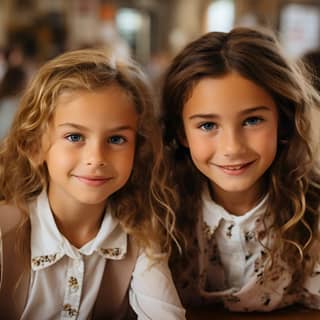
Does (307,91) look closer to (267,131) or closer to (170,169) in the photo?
(267,131)

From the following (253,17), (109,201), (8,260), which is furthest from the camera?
(253,17)

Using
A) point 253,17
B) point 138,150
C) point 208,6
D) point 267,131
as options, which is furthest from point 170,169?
point 208,6

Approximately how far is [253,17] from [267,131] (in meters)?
4.00

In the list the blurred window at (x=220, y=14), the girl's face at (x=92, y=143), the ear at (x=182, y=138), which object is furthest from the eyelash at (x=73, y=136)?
the blurred window at (x=220, y=14)

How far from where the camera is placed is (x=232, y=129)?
3.61ft

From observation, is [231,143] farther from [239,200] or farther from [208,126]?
[239,200]

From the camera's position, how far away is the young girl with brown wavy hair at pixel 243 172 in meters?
1.11

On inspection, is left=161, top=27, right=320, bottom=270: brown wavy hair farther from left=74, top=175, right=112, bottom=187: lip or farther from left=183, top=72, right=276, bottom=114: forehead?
left=74, top=175, right=112, bottom=187: lip

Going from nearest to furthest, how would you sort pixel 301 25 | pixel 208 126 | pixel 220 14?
pixel 208 126, pixel 301 25, pixel 220 14

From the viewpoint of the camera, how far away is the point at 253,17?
16.1 ft

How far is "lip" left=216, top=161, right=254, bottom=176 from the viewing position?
1117 mm

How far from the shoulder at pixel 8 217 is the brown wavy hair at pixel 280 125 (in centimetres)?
32

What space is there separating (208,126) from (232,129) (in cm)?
5

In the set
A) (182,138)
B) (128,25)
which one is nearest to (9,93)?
(182,138)
